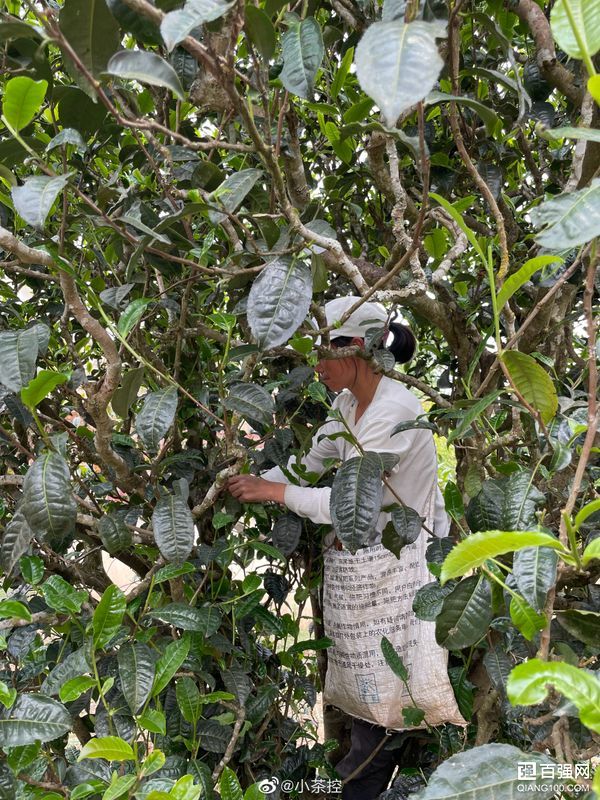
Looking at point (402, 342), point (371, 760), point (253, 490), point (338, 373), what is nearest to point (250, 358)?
point (253, 490)

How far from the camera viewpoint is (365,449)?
1.81 metres

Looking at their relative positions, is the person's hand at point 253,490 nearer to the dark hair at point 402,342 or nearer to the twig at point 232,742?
the twig at point 232,742

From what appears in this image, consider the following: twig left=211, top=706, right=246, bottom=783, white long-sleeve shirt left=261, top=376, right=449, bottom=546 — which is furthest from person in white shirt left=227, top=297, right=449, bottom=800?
twig left=211, top=706, right=246, bottom=783

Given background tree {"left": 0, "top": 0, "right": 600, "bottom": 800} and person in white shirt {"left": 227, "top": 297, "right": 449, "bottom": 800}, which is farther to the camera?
person in white shirt {"left": 227, "top": 297, "right": 449, "bottom": 800}

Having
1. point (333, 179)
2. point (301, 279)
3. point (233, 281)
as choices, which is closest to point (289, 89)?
point (301, 279)

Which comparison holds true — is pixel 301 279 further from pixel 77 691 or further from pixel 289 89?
pixel 77 691

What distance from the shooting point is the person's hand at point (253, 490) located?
1.68 m

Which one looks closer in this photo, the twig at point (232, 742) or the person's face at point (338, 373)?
the twig at point (232, 742)

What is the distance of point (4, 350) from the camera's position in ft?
3.67

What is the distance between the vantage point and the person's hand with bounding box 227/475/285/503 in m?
1.68

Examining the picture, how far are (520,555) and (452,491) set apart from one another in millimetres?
438

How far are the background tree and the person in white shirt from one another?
0.08 metres

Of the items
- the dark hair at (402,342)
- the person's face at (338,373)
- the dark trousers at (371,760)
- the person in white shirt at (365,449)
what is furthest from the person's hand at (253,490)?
the dark trousers at (371,760)

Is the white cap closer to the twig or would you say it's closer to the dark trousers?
the twig
